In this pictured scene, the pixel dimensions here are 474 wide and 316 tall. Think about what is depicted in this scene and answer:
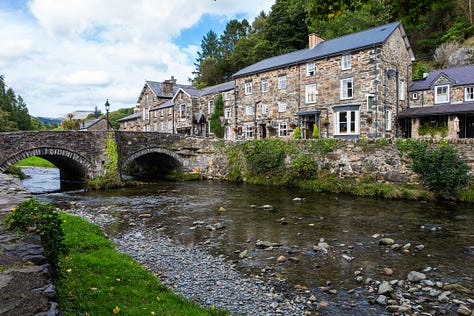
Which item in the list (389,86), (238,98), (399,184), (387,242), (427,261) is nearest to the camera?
(427,261)

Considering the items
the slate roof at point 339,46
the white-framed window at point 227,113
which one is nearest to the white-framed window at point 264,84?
the slate roof at point 339,46

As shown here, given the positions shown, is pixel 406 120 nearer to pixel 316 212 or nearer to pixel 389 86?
pixel 389 86

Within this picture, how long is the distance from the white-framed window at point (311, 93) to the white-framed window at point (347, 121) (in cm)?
281

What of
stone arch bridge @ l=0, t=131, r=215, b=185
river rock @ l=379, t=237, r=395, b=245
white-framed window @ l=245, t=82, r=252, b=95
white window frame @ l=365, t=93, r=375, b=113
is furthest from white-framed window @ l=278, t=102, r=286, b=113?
river rock @ l=379, t=237, r=395, b=245

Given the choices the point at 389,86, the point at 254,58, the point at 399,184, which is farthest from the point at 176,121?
the point at 399,184

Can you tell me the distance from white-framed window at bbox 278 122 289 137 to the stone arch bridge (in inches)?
316

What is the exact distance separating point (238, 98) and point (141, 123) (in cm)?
2314

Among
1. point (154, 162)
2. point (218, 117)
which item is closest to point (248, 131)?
point (218, 117)

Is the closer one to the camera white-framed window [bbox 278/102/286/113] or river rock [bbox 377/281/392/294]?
river rock [bbox 377/281/392/294]

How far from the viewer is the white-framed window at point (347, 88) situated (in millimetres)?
27828

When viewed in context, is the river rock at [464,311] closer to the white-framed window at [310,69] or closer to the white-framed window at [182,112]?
the white-framed window at [310,69]

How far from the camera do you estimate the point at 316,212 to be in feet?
48.8

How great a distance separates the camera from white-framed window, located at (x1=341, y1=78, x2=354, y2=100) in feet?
91.3

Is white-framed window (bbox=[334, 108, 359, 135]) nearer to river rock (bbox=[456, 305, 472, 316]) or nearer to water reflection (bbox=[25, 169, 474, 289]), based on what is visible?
water reflection (bbox=[25, 169, 474, 289])
